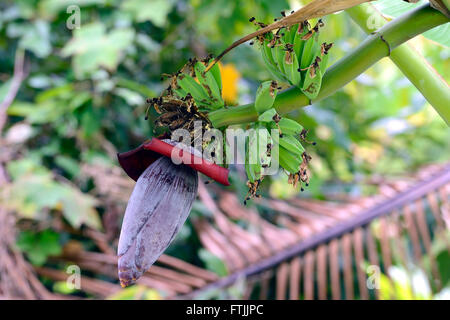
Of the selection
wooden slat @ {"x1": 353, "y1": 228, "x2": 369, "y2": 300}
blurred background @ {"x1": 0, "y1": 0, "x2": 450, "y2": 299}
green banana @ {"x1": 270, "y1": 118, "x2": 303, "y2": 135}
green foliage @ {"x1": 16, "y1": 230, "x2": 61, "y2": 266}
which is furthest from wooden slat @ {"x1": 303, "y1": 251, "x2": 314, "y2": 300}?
green banana @ {"x1": 270, "y1": 118, "x2": 303, "y2": 135}

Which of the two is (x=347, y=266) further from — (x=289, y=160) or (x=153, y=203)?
(x=153, y=203)

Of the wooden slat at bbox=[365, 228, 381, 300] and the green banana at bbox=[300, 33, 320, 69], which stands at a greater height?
the green banana at bbox=[300, 33, 320, 69]

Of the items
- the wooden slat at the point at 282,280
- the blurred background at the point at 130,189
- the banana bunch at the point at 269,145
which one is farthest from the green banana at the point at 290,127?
the wooden slat at the point at 282,280

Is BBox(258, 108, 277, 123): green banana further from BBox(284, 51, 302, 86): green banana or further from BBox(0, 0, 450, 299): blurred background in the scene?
BBox(0, 0, 450, 299): blurred background

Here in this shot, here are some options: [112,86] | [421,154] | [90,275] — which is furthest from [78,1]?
[421,154]

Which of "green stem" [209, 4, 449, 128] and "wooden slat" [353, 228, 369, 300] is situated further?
"wooden slat" [353, 228, 369, 300]

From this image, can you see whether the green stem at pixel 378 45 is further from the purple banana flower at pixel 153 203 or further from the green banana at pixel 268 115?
the purple banana flower at pixel 153 203
